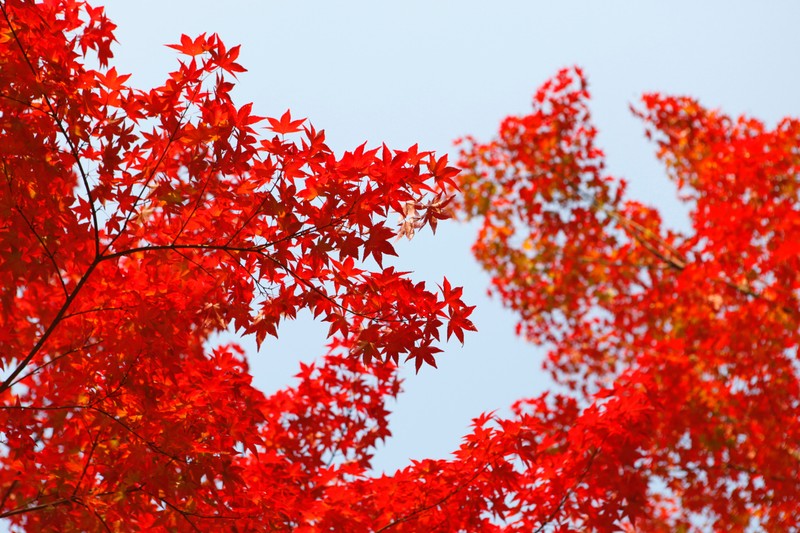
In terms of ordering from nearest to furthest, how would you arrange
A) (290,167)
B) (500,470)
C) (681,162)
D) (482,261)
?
1. (290,167)
2. (500,470)
3. (681,162)
4. (482,261)

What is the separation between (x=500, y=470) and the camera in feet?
15.7

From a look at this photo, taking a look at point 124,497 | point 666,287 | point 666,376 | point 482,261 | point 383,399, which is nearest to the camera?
point 124,497

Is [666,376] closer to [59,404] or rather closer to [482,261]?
[482,261]

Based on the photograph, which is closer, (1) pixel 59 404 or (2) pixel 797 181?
(1) pixel 59 404

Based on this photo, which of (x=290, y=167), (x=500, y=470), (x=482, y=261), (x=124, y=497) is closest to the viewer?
(x=290, y=167)

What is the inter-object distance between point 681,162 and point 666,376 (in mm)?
5004

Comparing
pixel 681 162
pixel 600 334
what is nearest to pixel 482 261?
pixel 600 334

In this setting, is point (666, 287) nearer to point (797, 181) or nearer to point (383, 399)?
point (797, 181)

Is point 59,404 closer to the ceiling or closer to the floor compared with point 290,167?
closer to the floor

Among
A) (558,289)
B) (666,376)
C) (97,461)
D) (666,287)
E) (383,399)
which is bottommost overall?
(97,461)

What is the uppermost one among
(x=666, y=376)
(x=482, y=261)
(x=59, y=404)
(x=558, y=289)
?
(x=482, y=261)

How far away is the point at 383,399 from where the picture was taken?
6719 mm

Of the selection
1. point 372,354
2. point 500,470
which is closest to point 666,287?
point 500,470

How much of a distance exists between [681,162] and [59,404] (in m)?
12.8
